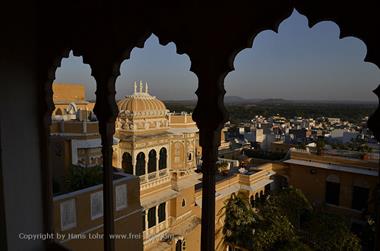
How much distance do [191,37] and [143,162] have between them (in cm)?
1091

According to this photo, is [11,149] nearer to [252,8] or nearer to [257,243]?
[252,8]

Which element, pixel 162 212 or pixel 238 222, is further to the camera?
pixel 238 222

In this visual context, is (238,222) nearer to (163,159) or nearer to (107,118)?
(163,159)

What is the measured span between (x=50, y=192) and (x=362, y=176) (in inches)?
589

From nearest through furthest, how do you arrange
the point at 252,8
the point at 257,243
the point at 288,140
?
the point at 252,8, the point at 257,243, the point at 288,140

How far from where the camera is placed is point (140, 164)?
12359 mm

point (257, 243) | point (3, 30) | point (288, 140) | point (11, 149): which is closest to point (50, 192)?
point (11, 149)

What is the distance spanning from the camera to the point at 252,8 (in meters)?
1.69

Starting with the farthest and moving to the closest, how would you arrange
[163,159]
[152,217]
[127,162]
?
[163,159], [127,162], [152,217]

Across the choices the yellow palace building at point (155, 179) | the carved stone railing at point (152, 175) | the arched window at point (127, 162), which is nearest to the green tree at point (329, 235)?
the yellow palace building at point (155, 179)

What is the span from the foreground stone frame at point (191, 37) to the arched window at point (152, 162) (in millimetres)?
9668

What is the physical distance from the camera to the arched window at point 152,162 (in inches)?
496

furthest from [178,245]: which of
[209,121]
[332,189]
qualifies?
[209,121]

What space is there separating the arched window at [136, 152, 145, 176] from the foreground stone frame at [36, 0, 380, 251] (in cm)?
925
